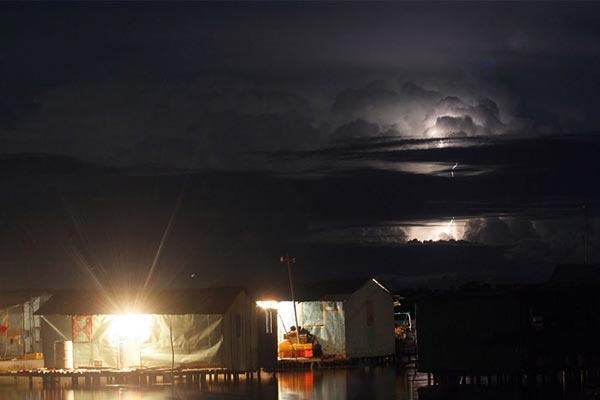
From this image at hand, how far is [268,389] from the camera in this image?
148 feet

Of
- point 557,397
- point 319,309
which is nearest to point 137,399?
point 557,397

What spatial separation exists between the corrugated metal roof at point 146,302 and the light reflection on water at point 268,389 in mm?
3679

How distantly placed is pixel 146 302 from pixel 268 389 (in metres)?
10.2

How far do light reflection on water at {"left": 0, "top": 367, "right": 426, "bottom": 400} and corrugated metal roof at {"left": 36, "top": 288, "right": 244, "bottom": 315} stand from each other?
3.68 m

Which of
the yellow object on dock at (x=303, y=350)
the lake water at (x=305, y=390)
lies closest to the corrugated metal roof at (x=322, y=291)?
the yellow object on dock at (x=303, y=350)

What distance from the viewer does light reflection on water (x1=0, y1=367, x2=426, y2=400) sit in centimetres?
4206

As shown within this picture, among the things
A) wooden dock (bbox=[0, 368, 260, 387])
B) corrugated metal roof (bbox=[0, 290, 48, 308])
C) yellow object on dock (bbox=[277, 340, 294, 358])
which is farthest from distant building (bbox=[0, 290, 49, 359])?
yellow object on dock (bbox=[277, 340, 294, 358])

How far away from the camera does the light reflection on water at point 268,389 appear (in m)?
42.1

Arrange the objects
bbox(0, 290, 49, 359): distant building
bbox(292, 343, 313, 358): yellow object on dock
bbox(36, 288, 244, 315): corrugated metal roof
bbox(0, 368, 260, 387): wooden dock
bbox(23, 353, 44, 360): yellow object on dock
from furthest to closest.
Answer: bbox(0, 290, 49, 359): distant building
bbox(23, 353, 44, 360): yellow object on dock
bbox(292, 343, 313, 358): yellow object on dock
bbox(36, 288, 244, 315): corrugated metal roof
bbox(0, 368, 260, 387): wooden dock

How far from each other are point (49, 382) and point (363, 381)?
539 inches

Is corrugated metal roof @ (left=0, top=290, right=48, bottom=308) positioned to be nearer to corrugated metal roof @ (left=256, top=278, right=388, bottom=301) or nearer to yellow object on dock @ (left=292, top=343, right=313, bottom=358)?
corrugated metal roof @ (left=256, top=278, right=388, bottom=301)

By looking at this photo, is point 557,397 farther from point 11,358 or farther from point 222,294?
point 11,358

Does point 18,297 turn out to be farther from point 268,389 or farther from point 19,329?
point 268,389

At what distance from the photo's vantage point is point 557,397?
3872cm
